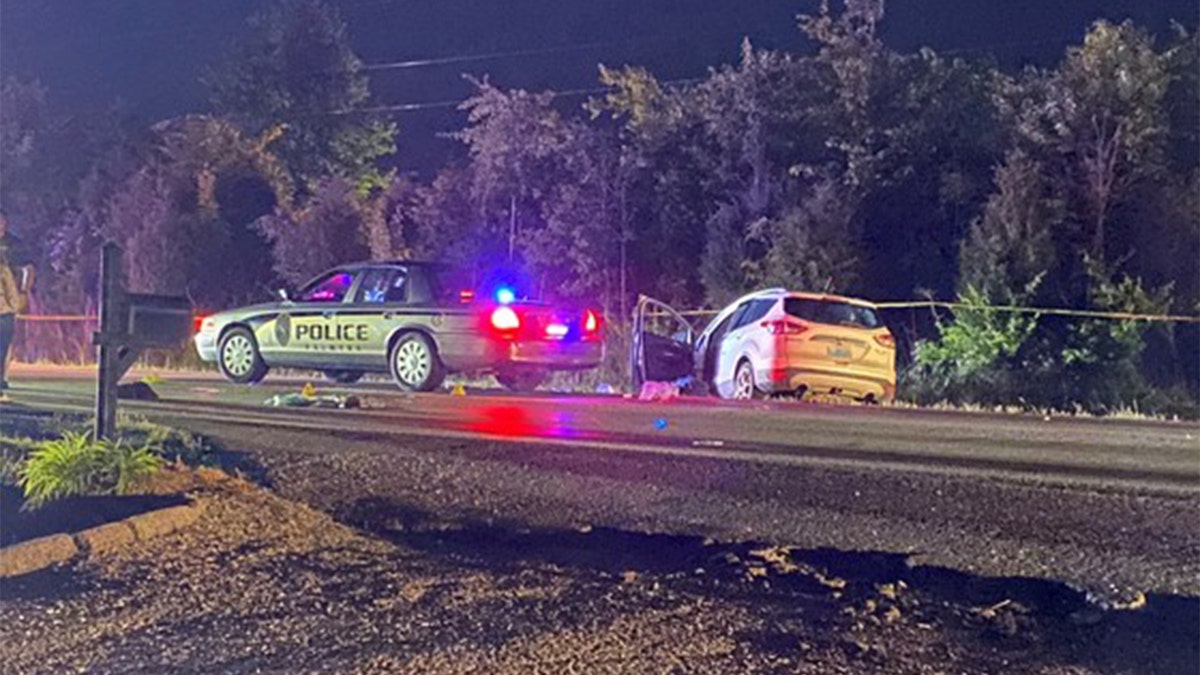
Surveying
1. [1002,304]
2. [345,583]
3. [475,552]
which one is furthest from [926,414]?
[345,583]

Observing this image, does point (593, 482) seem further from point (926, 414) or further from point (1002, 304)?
point (1002, 304)

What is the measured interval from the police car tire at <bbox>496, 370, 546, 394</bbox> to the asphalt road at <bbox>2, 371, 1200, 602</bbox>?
0.56ft

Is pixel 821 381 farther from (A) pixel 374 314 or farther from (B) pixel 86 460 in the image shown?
(B) pixel 86 460

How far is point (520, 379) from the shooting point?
8.84 metres

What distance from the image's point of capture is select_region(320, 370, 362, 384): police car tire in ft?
26.7

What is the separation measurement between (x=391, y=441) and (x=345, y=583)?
9.76 feet

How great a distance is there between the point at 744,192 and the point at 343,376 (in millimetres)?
3896

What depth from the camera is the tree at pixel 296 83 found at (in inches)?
310

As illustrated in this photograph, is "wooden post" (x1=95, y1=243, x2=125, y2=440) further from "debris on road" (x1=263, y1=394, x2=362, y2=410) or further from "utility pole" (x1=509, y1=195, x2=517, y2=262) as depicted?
"utility pole" (x1=509, y1=195, x2=517, y2=262)

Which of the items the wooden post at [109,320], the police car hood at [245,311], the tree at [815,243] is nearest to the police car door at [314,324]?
the police car hood at [245,311]

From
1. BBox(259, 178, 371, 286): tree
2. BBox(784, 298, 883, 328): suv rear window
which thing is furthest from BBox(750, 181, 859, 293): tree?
BBox(259, 178, 371, 286): tree

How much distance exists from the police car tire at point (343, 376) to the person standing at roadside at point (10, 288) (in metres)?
2.02

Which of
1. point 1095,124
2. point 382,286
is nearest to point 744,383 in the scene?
point 382,286

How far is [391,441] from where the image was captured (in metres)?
7.23
